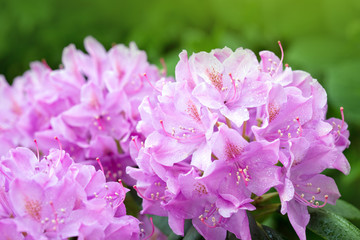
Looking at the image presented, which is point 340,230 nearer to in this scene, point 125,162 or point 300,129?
point 300,129

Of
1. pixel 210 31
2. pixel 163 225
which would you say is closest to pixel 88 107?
pixel 163 225

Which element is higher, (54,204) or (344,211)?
(54,204)

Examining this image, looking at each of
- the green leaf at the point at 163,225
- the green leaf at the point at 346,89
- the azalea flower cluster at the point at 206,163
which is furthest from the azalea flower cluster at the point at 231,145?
the green leaf at the point at 346,89

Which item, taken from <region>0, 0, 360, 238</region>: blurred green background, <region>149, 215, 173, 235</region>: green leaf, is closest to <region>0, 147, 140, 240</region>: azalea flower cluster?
<region>149, 215, 173, 235</region>: green leaf

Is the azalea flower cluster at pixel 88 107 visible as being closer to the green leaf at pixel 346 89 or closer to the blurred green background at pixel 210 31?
the blurred green background at pixel 210 31

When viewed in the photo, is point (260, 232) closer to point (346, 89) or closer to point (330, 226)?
point (330, 226)

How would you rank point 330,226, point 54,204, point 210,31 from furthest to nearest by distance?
point 210,31, point 330,226, point 54,204

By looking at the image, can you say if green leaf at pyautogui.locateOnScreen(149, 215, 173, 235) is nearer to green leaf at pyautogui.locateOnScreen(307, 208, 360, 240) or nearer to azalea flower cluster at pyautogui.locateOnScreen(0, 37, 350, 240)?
azalea flower cluster at pyautogui.locateOnScreen(0, 37, 350, 240)
